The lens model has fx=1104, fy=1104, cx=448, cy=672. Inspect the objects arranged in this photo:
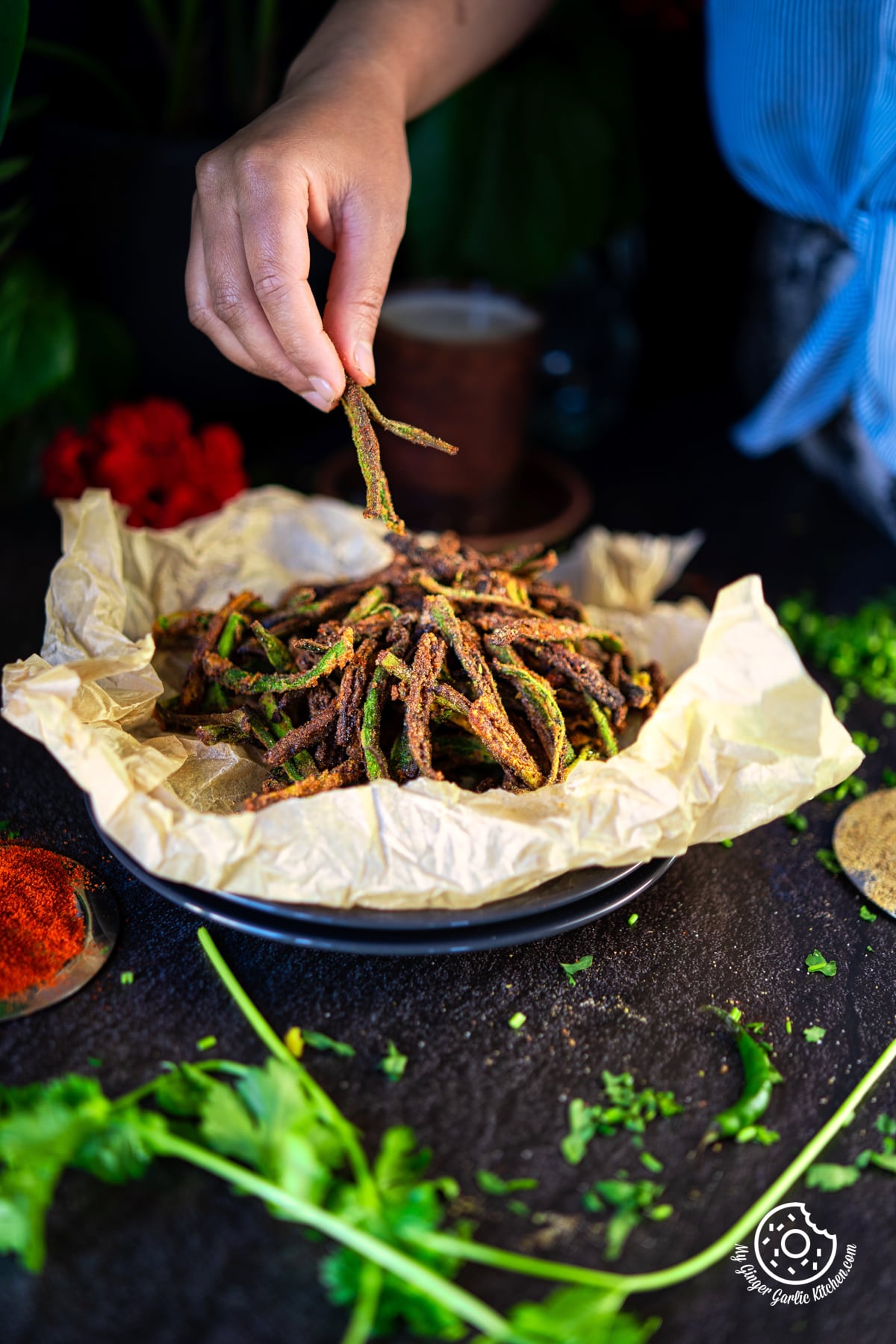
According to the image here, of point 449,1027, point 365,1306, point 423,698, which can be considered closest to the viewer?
point 365,1306

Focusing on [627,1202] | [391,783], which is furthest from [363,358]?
[627,1202]

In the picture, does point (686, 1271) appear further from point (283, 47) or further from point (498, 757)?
point (283, 47)

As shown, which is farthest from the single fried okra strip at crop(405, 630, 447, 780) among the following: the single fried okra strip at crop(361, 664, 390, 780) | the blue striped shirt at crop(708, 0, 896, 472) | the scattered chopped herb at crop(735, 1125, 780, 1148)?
the blue striped shirt at crop(708, 0, 896, 472)

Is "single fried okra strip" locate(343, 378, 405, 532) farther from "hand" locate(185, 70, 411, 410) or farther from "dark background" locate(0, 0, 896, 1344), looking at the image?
"dark background" locate(0, 0, 896, 1344)

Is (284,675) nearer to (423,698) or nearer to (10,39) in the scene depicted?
(423,698)

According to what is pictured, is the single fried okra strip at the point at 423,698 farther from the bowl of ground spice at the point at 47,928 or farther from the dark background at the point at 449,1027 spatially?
the bowl of ground spice at the point at 47,928

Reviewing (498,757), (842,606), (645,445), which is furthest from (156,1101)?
(645,445)
